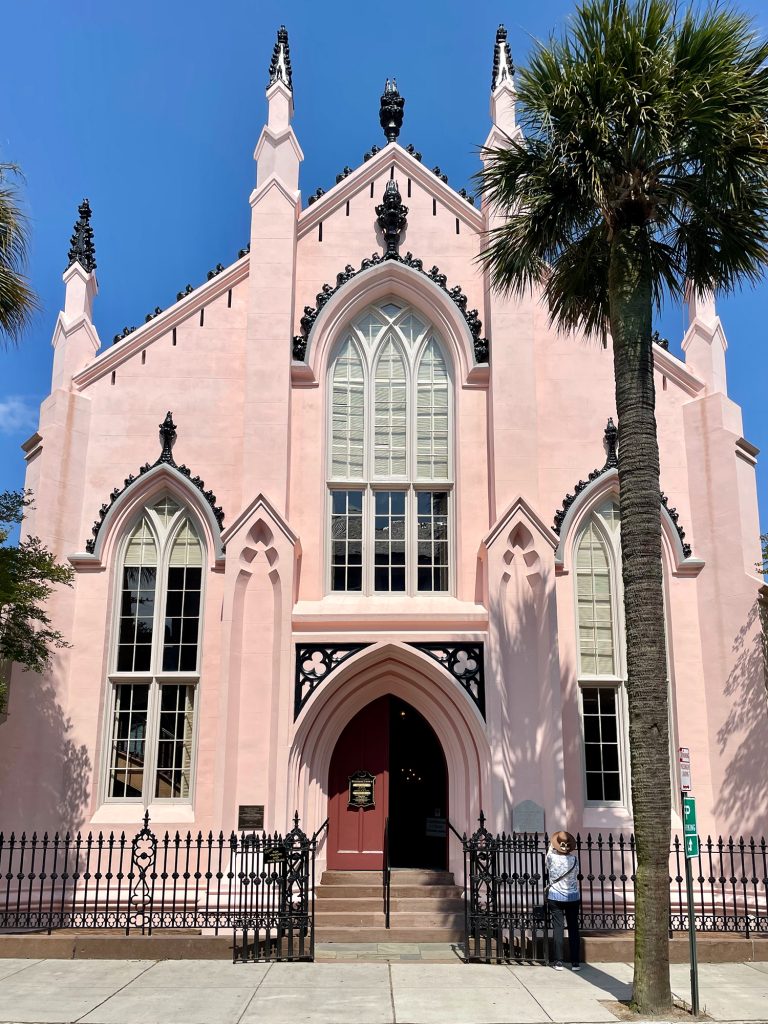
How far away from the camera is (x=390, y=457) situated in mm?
16266

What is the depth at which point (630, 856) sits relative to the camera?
14.5 metres

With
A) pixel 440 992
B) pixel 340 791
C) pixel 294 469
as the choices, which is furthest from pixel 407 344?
pixel 440 992

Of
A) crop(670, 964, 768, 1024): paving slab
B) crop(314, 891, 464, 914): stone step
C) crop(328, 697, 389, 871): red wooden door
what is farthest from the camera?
crop(328, 697, 389, 871): red wooden door

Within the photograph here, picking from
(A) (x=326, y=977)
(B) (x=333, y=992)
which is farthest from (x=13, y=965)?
(B) (x=333, y=992)

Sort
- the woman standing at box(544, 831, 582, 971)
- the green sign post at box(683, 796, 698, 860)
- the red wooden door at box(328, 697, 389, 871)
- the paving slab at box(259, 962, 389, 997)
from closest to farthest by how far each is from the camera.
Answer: the green sign post at box(683, 796, 698, 860) < the paving slab at box(259, 962, 389, 997) < the woman standing at box(544, 831, 582, 971) < the red wooden door at box(328, 697, 389, 871)

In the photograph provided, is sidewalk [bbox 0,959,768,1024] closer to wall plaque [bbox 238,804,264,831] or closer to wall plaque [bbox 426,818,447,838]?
wall plaque [bbox 238,804,264,831]

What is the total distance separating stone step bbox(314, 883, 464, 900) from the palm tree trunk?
525cm

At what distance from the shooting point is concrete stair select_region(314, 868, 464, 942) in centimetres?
1285

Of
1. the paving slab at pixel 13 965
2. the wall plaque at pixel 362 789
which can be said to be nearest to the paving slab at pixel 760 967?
the wall plaque at pixel 362 789

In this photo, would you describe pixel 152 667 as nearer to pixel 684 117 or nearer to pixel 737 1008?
pixel 737 1008

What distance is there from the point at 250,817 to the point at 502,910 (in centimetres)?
377

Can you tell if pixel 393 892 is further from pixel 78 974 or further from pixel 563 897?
pixel 78 974

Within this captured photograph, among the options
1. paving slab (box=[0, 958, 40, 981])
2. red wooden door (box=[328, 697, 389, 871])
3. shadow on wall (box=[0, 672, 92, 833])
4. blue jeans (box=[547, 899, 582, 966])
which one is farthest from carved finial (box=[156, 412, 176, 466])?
blue jeans (box=[547, 899, 582, 966])

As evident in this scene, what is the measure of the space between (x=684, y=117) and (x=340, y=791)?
10971 mm
